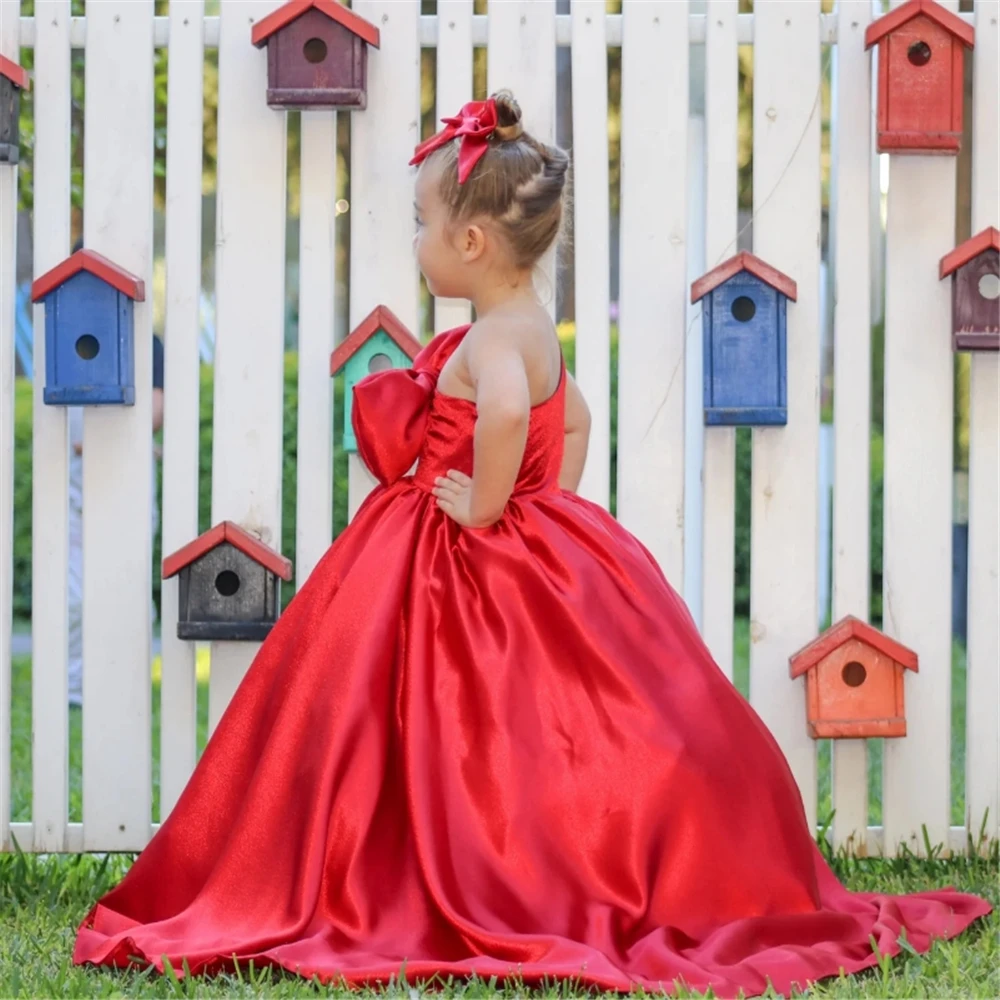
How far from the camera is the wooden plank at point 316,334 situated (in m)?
3.99

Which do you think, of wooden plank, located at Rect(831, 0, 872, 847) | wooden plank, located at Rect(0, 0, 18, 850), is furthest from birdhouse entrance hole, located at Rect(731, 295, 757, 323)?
wooden plank, located at Rect(0, 0, 18, 850)

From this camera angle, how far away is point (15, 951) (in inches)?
122

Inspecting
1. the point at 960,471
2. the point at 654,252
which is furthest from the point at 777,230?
the point at 960,471

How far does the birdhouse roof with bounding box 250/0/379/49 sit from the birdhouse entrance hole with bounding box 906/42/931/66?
1355 millimetres

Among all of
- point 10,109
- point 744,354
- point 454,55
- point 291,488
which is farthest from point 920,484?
point 291,488

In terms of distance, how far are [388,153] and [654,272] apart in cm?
75

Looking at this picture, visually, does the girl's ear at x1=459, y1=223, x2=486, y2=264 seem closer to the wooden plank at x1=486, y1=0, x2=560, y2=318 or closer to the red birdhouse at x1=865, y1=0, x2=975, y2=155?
the wooden plank at x1=486, y1=0, x2=560, y2=318

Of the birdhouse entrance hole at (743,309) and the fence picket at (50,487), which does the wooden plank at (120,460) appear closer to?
the fence picket at (50,487)

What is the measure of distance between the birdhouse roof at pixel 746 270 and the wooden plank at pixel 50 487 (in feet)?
5.42

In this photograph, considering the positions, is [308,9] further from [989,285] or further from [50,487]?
[989,285]

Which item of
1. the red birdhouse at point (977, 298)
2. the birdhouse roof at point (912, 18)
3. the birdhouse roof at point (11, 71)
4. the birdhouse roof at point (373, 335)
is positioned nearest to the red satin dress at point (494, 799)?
the birdhouse roof at point (373, 335)

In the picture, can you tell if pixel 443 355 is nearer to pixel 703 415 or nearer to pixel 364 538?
pixel 364 538

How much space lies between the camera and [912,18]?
12.8 ft

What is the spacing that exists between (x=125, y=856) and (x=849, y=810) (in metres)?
1.92
